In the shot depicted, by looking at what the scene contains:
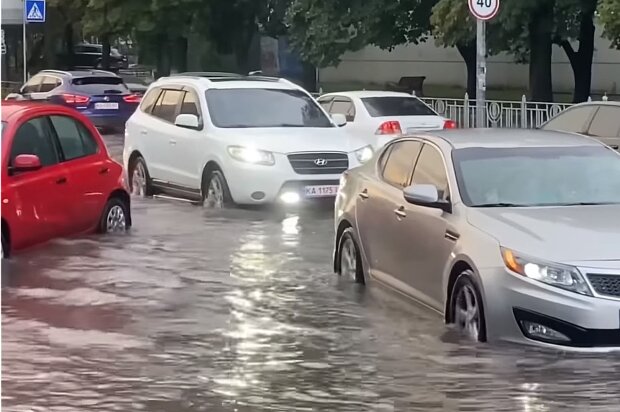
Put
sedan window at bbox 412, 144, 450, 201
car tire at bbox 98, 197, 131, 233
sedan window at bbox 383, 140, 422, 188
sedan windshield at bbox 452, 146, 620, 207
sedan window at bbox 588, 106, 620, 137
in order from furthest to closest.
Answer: sedan window at bbox 588, 106, 620, 137
car tire at bbox 98, 197, 131, 233
sedan window at bbox 383, 140, 422, 188
sedan window at bbox 412, 144, 450, 201
sedan windshield at bbox 452, 146, 620, 207

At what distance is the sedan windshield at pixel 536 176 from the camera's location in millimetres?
9031

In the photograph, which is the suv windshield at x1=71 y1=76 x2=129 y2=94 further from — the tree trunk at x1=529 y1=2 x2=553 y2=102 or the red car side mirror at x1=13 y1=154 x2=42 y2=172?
the red car side mirror at x1=13 y1=154 x2=42 y2=172

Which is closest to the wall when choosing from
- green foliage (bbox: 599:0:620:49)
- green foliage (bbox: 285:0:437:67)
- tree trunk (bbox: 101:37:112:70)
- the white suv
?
green foliage (bbox: 285:0:437:67)

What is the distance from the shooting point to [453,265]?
28.1 ft

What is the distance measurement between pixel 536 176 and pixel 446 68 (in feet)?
128

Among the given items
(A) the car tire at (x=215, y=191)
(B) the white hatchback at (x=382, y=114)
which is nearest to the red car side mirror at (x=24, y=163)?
(A) the car tire at (x=215, y=191)

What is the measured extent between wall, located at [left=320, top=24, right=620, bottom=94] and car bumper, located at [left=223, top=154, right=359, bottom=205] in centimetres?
2556

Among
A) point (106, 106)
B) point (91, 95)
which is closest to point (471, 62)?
point (106, 106)

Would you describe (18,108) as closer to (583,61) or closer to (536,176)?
(536,176)

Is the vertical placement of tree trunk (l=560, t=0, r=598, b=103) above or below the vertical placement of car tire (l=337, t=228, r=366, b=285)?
above

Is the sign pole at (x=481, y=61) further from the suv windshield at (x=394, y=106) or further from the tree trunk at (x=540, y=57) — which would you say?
the tree trunk at (x=540, y=57)

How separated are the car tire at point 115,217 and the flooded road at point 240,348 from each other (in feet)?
2.82

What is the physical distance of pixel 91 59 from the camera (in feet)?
205

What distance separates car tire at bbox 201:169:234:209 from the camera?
16.1 meters
